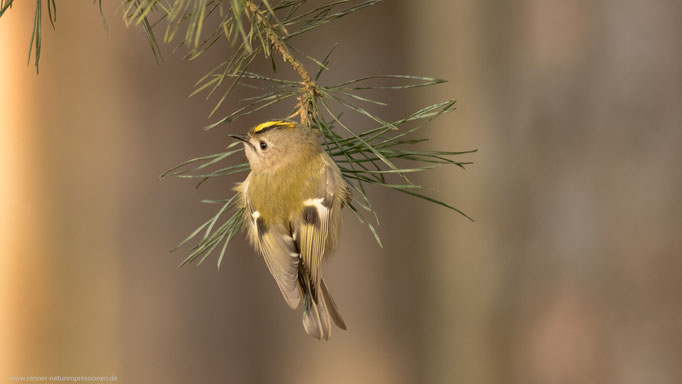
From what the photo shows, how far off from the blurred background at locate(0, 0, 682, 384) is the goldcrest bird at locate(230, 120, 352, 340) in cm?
43

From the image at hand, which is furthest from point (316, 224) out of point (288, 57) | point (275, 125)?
point (288, 57)

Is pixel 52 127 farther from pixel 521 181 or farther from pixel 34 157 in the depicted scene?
pixel 521 181

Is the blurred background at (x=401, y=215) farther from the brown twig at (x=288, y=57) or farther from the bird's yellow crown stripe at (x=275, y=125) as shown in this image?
the brown twig at (x=288, y=57)

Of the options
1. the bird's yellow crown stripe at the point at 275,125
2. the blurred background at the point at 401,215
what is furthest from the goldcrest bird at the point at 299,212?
the blurred background at the point at 401,215

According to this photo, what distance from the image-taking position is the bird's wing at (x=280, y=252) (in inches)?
27.5

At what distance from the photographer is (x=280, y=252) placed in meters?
0.72

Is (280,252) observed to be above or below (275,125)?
below

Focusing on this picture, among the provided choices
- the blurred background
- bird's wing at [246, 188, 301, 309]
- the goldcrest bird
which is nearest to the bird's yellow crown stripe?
the goldcrest bird

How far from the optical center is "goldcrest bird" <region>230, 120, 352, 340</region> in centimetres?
71

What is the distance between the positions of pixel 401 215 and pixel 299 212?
57 cm

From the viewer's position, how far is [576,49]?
44.1 inches

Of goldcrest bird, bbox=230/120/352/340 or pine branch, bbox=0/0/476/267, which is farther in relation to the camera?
goldcrest bird, bbox=230/120/352/340

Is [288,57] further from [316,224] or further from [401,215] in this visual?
Result: [401,215]

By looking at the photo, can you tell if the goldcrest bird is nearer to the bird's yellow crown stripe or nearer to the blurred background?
the bird's yellow crown stripe
